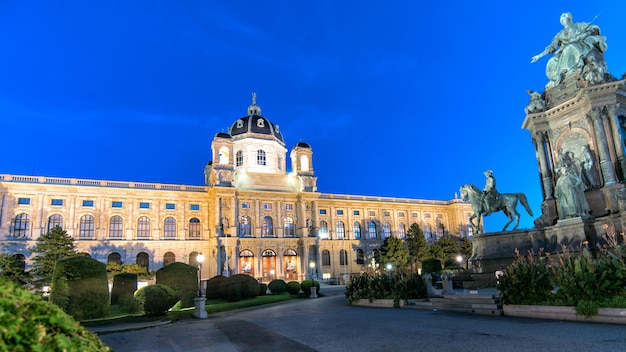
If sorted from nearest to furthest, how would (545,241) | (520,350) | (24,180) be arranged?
(520,350), (545,241), (24,180)

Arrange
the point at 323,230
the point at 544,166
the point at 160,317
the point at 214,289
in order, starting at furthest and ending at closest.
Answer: the point at 323,230
the point at 214,289
the point at 544,166
the point at 160,317

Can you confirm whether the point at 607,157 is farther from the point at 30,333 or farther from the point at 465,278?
the point at 30,333

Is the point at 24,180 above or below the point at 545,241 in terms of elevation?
above

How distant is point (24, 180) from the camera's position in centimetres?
5134

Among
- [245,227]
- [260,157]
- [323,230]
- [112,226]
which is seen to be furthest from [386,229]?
[112,226]

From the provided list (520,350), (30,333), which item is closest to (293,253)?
(520,350)

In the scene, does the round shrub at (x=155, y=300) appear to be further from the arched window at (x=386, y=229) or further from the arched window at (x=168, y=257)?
the arched window at (x=386, y=229)

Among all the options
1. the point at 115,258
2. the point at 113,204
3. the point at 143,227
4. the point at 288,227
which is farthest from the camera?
the point at 288,227

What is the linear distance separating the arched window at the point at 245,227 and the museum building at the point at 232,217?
15 cm

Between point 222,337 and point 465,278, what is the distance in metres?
12.9

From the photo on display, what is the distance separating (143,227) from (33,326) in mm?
58459

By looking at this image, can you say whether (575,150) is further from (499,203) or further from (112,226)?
(112,226)

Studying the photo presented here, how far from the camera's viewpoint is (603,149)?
59.4 ft

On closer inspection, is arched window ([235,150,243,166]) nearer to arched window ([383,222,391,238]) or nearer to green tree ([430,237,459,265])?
arched window ([383,222,391,238])
